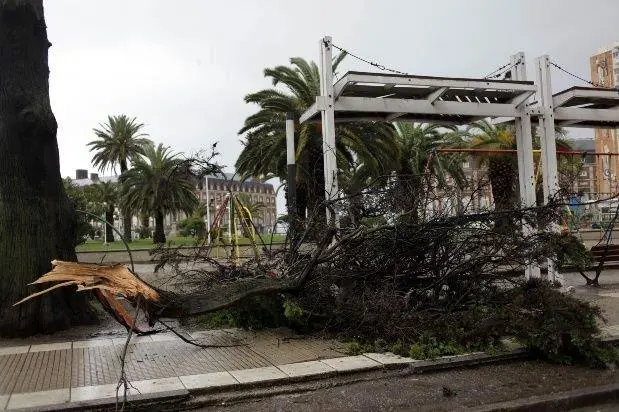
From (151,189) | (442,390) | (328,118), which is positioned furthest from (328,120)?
(151,189)

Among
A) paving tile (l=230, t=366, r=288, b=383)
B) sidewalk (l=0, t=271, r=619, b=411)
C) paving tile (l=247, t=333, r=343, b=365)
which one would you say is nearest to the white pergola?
paving tile (l=247, t=333, r=343, b=365)

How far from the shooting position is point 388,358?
6363 millimetres

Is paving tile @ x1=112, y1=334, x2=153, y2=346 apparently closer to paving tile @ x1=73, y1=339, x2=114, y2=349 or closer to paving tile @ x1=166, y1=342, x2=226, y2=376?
paving tile @ x1=73, y1=339, x2=114, y2=349

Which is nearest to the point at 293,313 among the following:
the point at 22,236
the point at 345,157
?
the point at 22,236

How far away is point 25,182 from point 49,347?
97.5 inches

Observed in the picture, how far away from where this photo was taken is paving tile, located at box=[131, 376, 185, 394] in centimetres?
528

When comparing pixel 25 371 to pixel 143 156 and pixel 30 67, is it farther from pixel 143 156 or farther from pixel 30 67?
pixel 143 156

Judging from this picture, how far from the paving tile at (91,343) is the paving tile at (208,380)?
2.21 m

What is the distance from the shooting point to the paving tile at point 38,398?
492cm

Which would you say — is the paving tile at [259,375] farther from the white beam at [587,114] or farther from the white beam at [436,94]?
the white beam at [587,114]

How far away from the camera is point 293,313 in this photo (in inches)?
277

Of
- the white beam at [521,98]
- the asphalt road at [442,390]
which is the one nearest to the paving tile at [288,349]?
the asphalt road at [442,390]

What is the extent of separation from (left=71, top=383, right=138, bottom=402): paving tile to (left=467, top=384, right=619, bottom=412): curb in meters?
3.20

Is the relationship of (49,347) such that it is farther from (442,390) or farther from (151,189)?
(151,189)
